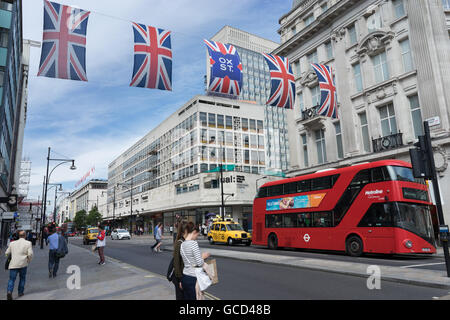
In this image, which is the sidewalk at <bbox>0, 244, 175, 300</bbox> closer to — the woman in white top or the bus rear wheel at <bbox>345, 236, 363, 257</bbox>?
the woman in white top

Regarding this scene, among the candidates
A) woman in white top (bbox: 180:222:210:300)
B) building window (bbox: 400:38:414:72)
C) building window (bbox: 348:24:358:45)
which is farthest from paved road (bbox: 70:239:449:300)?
building window (bbox: 348:24:358:45)

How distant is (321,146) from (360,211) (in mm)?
14777

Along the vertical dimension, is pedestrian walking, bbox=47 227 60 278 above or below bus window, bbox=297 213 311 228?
below

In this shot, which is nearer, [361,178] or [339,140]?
[361,178]

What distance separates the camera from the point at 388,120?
928 inches

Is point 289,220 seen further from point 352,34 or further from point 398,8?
point 398,8

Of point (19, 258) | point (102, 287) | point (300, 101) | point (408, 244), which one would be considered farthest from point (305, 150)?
point (19, 258)

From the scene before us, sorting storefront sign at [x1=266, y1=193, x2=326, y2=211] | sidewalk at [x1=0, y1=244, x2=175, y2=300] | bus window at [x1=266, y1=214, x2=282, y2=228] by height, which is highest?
storefront sign at [x1=266, y1=193, x2=326, y2=211]

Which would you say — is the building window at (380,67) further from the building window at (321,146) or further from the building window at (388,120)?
the building window at (321,146)

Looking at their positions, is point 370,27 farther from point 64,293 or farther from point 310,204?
point 64,293

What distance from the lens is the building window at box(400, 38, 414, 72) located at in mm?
22297

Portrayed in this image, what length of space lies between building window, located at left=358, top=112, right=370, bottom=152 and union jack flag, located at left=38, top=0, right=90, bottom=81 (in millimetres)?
21252

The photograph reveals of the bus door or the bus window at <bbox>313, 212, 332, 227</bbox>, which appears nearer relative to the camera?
the bus door
